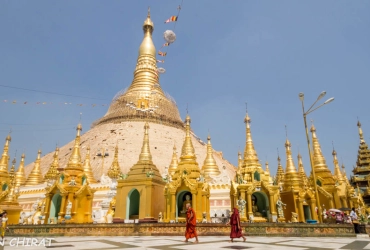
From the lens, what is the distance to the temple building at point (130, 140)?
3256cm

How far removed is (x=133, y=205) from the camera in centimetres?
2216

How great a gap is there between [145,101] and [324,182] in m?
31.4

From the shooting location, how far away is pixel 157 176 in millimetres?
22562

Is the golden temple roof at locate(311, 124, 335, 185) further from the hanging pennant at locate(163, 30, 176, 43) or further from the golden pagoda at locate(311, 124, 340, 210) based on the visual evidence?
the hanging pennant at locate(163, 30, 176, 43)

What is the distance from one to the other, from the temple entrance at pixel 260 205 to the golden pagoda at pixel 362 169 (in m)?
30.1

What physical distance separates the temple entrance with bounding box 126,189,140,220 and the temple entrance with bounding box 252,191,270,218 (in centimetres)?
854

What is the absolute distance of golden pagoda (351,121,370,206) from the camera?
146 feet

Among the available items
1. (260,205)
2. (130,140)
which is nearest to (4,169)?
(130,140)

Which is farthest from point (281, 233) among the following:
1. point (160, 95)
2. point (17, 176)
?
point (160, 95)

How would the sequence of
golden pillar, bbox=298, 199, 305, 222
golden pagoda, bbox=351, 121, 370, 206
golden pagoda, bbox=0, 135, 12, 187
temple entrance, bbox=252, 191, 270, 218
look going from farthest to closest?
golden pagoda, bbox=351, 121, 370, 206
golden pagoda, bbox=0, 135, 12, 187
golden pillar, bbox=298, 199, 305, 222
temple entrance, bbox=252, 191, 270, 218

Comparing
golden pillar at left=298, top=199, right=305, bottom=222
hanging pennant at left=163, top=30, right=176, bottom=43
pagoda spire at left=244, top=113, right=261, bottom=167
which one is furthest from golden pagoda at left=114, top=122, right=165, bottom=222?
hanging pennant at left=163, top=30, right=176, bottom=43

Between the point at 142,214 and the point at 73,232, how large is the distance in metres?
5.74

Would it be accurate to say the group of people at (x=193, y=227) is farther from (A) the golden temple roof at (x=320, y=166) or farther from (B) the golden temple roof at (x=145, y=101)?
(B) the golden temple roof at (x=145, y=101)

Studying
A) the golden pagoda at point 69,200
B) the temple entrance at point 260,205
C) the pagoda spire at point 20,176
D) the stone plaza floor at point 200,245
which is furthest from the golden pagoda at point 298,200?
the pagoda spire at point 20,176
